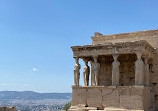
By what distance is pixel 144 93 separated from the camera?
46.6ft

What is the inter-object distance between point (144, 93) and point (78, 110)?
3.76 m

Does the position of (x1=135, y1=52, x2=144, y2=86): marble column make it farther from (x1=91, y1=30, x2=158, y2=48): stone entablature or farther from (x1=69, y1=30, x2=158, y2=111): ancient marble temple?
(x1=91, y1=30, x2=158, y2=48): stone entablature

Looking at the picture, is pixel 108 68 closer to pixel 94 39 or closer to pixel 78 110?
pixel 94 39

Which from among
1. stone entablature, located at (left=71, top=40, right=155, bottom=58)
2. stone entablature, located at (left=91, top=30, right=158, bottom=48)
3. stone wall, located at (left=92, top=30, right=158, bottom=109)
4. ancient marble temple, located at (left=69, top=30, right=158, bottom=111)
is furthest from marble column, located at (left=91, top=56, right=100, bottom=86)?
stone wall, located at (left=92, top=30, right=158, bottom=109)

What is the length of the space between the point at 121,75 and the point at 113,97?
2697mm

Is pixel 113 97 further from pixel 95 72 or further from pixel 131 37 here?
pixel 131 37

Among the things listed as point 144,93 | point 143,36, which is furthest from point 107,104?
point 143,36

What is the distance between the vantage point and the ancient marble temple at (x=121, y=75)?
46.5 feet

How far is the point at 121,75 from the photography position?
1691 centimetres

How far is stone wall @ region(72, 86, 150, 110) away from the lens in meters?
14.0

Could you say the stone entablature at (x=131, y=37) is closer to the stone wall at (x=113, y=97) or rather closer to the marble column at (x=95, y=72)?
the marble column at (x=95, y=72)

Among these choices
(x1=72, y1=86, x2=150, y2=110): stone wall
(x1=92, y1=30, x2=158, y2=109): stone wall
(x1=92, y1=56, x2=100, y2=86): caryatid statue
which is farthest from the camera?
(x1=92, y1=30, x2=158, y2=109): stone wall

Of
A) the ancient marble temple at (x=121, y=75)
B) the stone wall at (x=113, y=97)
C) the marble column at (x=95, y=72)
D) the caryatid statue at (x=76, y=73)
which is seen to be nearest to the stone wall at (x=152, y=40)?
the ancient marble temple at (x=121, y=75)

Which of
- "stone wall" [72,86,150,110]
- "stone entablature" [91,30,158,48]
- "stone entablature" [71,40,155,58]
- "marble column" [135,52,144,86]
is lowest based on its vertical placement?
"stone wall" [72,86,150,110]
